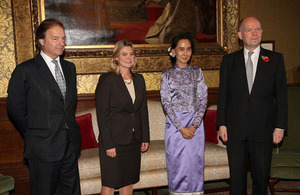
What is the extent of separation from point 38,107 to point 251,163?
79.2 inches

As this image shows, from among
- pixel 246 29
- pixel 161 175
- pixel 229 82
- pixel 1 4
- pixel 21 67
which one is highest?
pixel 1 4

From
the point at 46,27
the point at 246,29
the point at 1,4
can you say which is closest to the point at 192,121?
the point at 246,29

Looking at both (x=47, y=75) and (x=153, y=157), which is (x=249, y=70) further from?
(x=47, y=75)

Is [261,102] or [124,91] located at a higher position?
[124,91]

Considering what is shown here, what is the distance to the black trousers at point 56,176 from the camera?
2.27m

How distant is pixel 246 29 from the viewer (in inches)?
105

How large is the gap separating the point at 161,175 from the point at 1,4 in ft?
10.5

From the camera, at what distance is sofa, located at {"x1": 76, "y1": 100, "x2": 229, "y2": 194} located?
11.0 ft

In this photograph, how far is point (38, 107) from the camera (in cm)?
225

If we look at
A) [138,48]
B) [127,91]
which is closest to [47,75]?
[127,91]

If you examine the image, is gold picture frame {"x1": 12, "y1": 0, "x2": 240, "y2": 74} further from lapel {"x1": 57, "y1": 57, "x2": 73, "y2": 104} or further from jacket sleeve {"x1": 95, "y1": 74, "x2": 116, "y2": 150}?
lapel {"x1": 57, "y1": 57, "x2": 73, "y2": 104}

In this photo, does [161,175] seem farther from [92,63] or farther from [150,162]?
[92,63]

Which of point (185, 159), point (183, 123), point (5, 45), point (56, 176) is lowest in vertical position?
point (185, 159)

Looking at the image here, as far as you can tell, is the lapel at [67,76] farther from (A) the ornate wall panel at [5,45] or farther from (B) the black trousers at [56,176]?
(A) the ornate wall panel at [5,45]
